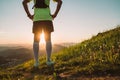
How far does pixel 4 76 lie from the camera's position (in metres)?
9.24

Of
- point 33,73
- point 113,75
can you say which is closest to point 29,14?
point 33,73

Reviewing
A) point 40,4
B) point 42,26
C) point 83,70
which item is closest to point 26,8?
point 40,4

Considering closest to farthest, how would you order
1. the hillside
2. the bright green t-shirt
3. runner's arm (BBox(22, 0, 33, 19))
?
1. the hillside
2. the bright green t-shirt
3. runner's arm (BBox(22, 0, 33, 19))

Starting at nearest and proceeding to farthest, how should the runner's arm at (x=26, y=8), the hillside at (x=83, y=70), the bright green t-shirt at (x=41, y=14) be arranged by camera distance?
the hillside at (x=83, y=70), the bright green t-shirt at (x=41, y=14), the runner's arm at (x=26, y=8)

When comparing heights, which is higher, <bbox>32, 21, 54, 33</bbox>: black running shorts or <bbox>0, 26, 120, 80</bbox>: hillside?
<bbox>32, 21, 54, 33</bbox>: black running shorts

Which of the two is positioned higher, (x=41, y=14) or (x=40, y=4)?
(x=40, y=4)

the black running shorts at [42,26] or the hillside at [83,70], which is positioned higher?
the black running shorts at [42,26]

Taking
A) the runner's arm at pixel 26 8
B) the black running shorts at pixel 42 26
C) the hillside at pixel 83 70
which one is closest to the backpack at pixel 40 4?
the runner's arm at pixel 26 8

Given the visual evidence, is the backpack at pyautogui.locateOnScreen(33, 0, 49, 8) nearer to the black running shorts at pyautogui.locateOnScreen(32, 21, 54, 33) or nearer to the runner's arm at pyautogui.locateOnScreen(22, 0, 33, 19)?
the runner's arm at pyautogui.locateOnScreen(22, 0, 33, 19)

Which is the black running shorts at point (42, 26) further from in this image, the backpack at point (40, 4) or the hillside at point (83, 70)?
the hillside at point (83, 70)

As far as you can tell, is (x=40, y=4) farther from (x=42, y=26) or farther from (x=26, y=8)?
(x=42, y=26)

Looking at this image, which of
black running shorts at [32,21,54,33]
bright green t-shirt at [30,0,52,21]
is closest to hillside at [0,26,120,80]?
black running shorts at [32,21,54,33]

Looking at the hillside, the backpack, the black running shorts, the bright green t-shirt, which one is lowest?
the hillside

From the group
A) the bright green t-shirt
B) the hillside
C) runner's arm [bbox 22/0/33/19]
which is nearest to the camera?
the hillside
